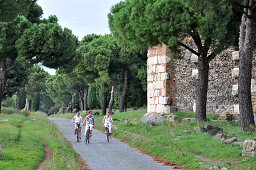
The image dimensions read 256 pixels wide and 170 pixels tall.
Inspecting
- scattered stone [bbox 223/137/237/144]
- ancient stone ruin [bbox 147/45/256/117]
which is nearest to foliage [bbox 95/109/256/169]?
scattered stone [bbox 223/137/237/144]

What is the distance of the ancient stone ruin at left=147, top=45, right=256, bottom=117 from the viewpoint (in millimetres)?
19891

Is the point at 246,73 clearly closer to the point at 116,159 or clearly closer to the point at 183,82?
the point at 116,159

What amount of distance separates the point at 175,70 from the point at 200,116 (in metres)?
6.05

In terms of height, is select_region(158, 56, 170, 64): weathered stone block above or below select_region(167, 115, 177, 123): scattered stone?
above

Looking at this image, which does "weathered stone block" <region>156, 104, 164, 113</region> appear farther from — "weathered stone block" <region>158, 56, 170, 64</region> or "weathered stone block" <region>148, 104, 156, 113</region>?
"weathered stone block" <region>158, 56, 170, 64</region>

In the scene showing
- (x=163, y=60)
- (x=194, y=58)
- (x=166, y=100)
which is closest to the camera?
(x=194, y=58)

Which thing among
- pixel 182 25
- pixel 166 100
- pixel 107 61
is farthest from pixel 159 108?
pixel 107 61

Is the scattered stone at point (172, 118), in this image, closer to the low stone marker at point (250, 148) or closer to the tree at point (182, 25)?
the tree at point (182, 25)

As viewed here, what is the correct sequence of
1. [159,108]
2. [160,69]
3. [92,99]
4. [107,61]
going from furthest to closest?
[92,99]
[107,61]
[160,69]
[159,108]

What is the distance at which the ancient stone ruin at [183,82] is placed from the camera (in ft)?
65.3

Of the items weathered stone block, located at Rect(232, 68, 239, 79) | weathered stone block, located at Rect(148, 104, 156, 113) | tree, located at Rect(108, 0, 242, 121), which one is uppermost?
tree, located at Rect(108, 0, 242, 121)

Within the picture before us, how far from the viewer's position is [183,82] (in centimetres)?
2286

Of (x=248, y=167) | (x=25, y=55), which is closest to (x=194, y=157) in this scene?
(x=248, y=167)

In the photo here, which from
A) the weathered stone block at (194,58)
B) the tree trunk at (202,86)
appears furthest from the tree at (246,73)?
the weathered stone block at (194,58)
